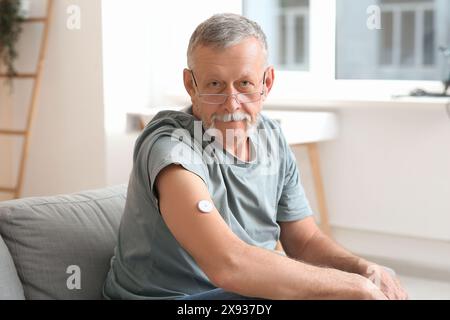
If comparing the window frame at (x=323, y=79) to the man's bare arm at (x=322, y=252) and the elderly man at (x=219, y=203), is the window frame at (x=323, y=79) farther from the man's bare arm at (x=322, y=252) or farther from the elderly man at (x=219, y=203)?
the elderly man at (x=219, y=203)

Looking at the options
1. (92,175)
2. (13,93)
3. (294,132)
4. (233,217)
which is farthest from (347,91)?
(233,217)

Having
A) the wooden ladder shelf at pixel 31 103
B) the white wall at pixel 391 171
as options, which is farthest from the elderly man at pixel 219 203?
the wooden ladder shelf at pixel 31 103

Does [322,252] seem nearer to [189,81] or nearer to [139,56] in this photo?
[189,81]

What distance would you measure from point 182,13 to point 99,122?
0.85 metres

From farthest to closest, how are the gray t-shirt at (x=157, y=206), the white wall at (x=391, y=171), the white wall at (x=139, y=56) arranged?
the white wall at (x=139, y=56), the white wall at (x=391, y=171), the gray t-shirt at (x=157, y=206)

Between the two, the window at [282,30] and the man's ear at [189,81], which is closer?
the man's ear at [189,81]

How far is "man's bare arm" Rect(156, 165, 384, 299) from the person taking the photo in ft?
5.11

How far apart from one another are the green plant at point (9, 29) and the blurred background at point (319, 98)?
0.09m

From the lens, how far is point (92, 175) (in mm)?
4625

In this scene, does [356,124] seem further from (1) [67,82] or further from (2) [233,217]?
(2) [233,217]

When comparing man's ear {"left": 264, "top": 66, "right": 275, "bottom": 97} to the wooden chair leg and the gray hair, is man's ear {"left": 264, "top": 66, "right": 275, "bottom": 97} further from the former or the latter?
the wooden chair leg

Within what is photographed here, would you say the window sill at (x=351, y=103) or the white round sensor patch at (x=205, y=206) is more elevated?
the white round sensor patch at (x=205, y=206)

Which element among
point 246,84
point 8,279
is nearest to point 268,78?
point 246,84

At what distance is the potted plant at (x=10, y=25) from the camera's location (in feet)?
15.6
